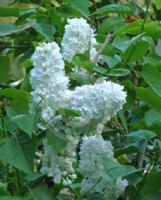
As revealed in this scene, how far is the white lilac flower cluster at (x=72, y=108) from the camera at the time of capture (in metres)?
0.91

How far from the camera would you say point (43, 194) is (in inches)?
39.1

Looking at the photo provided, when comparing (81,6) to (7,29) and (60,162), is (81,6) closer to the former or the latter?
(7,29)

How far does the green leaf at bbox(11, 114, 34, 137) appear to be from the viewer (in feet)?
2.96

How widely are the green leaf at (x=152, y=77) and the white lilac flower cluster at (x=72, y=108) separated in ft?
0.43

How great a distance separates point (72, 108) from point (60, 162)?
0.31 ft

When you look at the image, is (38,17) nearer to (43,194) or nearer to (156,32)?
(156,32)

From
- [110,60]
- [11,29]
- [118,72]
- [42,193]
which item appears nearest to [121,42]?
[110,60]

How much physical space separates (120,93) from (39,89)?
0.12 meters

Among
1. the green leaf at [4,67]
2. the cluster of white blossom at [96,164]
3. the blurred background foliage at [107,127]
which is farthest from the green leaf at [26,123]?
the green leaf at [4,67]

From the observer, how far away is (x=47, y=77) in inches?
36.7

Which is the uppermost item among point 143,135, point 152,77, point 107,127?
point 152,77

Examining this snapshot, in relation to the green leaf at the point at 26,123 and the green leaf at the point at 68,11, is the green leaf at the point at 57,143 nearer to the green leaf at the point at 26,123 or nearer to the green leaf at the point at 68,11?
the green leaf at the point at 26,123

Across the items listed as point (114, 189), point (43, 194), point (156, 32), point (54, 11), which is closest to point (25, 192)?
point (43, 194)

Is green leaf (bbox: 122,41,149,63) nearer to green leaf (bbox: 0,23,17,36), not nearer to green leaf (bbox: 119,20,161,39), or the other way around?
green leaf (bbox: 119,20,161,39)
